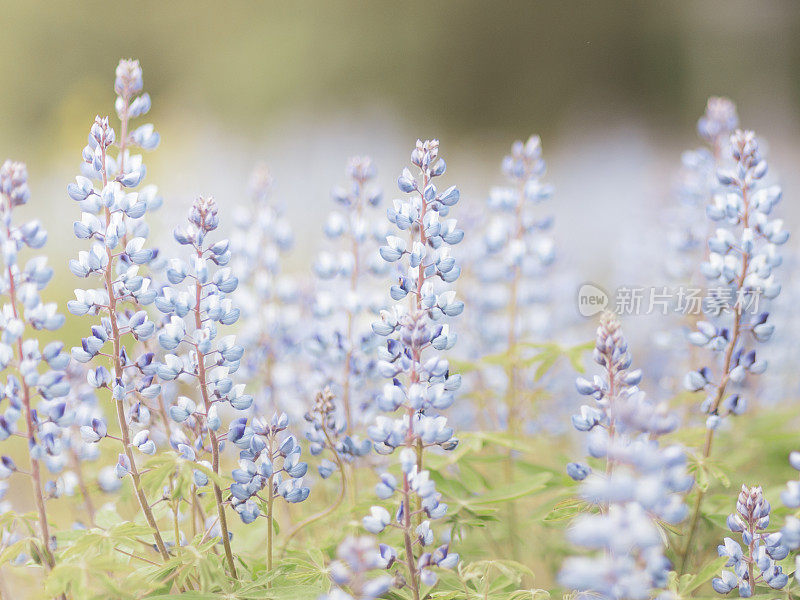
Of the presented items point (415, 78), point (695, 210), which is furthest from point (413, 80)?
point (695, 210)

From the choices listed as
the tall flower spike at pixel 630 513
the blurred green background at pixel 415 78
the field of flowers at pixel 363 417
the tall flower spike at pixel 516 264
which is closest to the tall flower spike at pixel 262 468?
the field of flowers at pixel 363 417

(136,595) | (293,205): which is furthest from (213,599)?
(293,205)

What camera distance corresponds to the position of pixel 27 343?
4.26ft

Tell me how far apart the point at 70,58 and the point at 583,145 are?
7.34m

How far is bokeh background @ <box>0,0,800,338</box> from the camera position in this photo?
927 centimetres

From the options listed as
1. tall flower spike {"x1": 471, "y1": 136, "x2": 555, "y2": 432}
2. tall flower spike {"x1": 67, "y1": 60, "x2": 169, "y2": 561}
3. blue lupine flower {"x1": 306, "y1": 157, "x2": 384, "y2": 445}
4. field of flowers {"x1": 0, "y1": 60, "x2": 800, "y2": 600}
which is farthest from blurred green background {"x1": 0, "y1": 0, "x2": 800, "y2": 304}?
tall flower spike {"x1": 67, "y1": 60, "x2": 169, "y2": 561}

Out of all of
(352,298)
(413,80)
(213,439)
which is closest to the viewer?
(213,439)

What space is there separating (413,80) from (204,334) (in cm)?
1096

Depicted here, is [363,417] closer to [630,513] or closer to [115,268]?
[115,268]

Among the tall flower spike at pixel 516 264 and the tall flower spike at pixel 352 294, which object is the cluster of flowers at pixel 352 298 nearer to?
the tall flower spike at pixel 352 294

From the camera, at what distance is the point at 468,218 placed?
263 centimetres

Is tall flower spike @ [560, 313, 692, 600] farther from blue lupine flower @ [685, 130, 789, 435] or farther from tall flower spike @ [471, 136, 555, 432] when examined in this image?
tall flower spike @ [471, 136, 555, 432]

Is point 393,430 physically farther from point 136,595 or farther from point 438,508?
point 136,595

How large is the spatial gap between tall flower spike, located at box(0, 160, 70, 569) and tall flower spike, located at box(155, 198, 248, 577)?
191 mm
